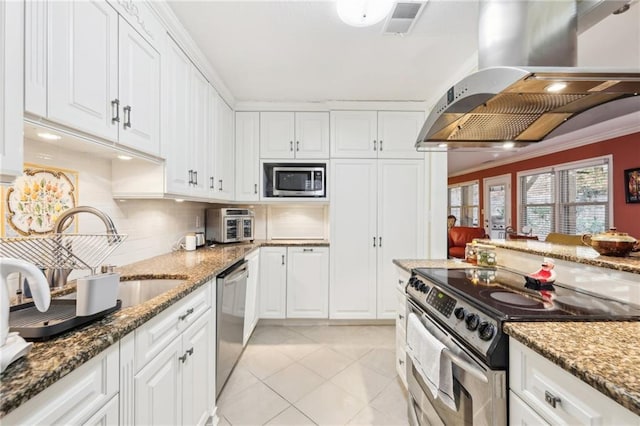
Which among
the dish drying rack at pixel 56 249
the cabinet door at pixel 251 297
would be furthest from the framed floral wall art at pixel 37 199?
the cabinet door at pixel 251 297

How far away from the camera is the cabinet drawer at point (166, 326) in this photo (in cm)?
98

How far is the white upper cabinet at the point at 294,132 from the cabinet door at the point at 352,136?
0.12m

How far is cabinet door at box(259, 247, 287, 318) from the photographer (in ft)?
9.93

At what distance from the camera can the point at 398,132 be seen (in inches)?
120

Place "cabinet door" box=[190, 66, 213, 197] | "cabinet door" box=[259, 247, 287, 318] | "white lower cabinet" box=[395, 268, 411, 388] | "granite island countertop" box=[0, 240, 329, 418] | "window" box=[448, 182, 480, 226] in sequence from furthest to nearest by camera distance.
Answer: "window" box=[448, 182, 480, 226] → "cabinet door" box=[259, 247, 287, 318] → "cabinet door" box=[190, 66, 213, 197] → "white lower cabinet" box=[395, 268, 411, 388] → "granite island countertop" box=[0, 240, 329, 418]

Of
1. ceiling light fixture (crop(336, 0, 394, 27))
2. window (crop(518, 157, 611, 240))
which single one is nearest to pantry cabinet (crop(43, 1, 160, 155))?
ceiling light fixture (crop(336, 0, 394, 27))

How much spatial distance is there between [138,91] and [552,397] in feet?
6.92

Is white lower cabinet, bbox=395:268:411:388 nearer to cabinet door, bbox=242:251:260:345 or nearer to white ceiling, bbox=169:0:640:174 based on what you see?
cabinet door, bbox=242:251:260:345

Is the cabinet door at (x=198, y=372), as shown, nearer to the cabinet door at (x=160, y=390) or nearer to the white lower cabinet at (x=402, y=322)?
the cabinet door at (x=160, y=390)

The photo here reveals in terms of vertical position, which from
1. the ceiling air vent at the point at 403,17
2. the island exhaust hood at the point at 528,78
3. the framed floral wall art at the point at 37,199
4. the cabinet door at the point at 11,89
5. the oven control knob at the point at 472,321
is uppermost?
the ceiling air vent at the point at 403,17

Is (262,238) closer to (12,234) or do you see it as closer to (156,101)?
(156,101)

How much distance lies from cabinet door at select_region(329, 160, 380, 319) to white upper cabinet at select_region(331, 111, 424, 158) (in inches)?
5.4

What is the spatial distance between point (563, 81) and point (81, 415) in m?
Result: 1.95

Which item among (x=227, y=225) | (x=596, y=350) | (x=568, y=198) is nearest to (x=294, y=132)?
(x=227, y=225)
